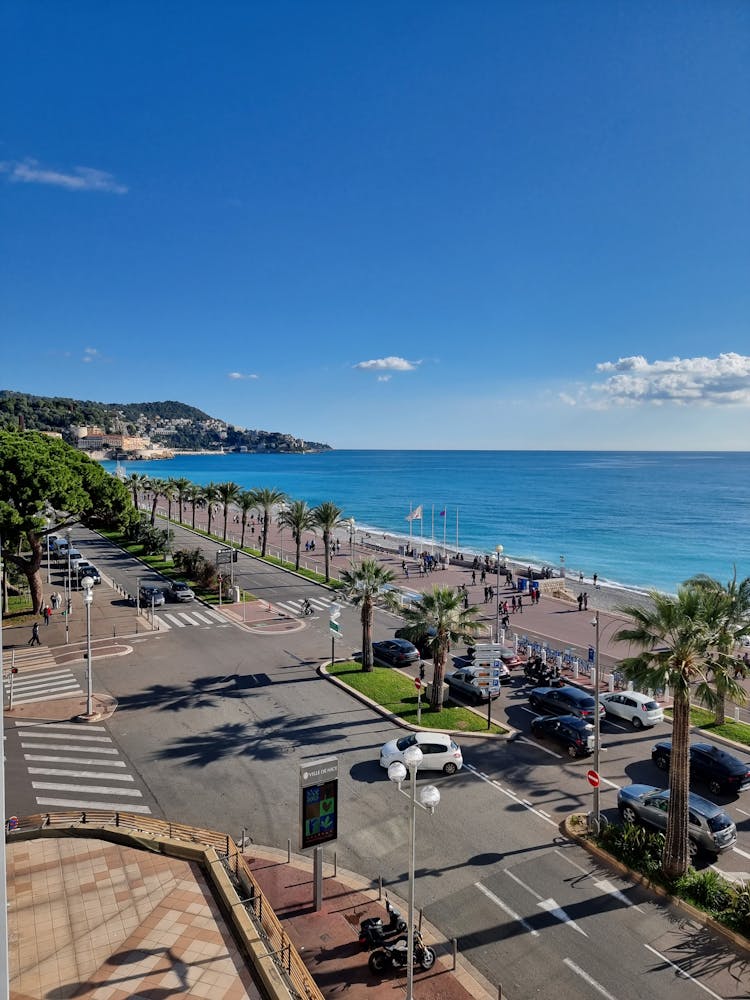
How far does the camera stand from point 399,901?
1427cm

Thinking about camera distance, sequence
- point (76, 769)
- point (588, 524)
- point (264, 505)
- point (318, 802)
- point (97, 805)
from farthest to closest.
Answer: point (588, 524) < point (264, 505) < point (76, 769) < point (97, 805) < point (318, 802)

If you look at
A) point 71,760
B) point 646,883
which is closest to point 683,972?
point 646,883

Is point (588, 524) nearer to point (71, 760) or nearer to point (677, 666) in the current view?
point (677, 666)

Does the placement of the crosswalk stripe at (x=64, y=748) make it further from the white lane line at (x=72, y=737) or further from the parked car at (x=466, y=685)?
the parked car at (x=466, y=685)

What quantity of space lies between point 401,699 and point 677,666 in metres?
14.1

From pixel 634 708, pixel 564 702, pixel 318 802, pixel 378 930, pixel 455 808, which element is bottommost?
pixel 455 808

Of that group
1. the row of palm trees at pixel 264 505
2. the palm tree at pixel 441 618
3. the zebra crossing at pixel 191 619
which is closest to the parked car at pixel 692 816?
the palm tree at pixel 441 618

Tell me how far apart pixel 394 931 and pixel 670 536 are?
10167 centimetres

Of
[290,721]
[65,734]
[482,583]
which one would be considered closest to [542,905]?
[290,721]

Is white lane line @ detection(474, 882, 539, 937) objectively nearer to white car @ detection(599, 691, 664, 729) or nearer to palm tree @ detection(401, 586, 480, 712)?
palm tree @ detection(401, 586, 480, 712)

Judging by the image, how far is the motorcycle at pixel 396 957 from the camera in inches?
475

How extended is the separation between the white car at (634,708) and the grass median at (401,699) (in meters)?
5.18

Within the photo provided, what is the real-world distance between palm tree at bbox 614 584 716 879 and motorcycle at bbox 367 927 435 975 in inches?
261

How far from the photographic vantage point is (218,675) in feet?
95.2
